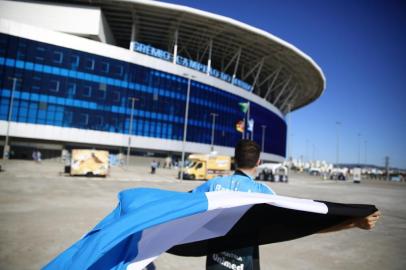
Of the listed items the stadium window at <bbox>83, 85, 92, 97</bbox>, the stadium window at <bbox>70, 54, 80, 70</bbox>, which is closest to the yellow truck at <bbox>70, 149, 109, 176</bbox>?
the stadium window at <bbox>83, 85, 92, 97</bbox>

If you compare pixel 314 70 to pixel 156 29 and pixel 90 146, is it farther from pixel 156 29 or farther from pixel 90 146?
pixel 90 146

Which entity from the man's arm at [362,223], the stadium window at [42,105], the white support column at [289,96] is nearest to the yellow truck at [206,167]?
the man's arm at [362,223]

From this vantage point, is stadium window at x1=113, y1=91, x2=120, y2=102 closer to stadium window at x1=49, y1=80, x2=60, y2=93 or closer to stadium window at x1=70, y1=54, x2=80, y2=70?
stadium window at x1=70, y1=54, x2=80, y2=70

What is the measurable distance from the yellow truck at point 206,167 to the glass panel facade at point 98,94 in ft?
85.9

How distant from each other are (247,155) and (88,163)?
2460 cm

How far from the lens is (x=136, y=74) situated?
54344mm

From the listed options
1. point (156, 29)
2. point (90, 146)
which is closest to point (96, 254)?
point (90, 146)

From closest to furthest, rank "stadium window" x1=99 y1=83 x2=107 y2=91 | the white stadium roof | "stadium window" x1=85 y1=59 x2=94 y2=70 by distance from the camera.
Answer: the white stadium roof
"stadium window" x1=85 y1=59 x2=94 y2=70
"stadium window" x1=99 y1=83 x2=107 y2=91

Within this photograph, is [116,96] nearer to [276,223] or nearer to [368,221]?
[276,223]

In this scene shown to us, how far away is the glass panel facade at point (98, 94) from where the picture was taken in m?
45.6

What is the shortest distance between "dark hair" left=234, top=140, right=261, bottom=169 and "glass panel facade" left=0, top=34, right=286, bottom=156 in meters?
51.1

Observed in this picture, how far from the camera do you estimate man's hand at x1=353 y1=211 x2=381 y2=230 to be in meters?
2.47

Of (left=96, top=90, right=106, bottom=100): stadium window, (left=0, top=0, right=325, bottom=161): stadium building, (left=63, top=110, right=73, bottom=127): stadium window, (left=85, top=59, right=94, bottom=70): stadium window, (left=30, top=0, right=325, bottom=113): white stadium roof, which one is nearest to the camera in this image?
(left=0, top=0, right=325, bottom=161): stadium building

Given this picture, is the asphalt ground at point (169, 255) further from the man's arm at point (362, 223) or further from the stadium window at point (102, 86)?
the stadium window at point (102, 86)
